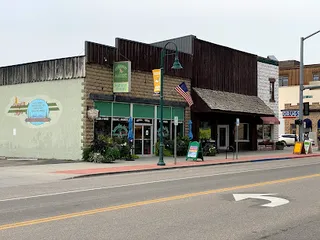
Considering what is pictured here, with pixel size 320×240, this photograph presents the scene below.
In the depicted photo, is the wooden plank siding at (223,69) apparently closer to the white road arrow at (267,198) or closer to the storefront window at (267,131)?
the storefront window at (267,131)

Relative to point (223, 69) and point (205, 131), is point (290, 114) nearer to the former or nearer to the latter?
point (223, 69)

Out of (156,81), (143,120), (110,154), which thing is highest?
(156,81)

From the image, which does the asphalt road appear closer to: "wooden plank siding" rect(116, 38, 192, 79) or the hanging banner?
the hanging banner

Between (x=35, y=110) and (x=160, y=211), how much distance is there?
1922 cm

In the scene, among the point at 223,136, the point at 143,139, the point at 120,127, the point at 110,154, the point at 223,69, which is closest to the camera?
the point at 110,154

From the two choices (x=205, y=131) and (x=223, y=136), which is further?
(x=223, y=136)

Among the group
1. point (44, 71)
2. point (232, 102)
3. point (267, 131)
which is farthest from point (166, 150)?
point (267, 131)

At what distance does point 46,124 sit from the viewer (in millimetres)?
25484

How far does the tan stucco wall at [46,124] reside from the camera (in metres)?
24.2

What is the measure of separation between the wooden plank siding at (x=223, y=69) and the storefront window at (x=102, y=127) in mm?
8139

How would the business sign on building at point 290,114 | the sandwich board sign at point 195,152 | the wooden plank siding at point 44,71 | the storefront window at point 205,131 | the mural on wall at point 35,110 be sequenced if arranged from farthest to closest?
the business sign on building at point 290,114, the storefront window at point 205,131, the mural on wall at point 35,110, the wooden plank siding at point 44,71, the sandwich board sign at point 195,152

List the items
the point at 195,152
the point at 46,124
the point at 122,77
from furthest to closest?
the point at 46,124 → the point at 122,77 → the point at 195,152

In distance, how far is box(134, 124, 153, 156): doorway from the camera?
26.7 meters

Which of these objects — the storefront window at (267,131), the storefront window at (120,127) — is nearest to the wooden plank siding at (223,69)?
the storefront window at (267,131)
